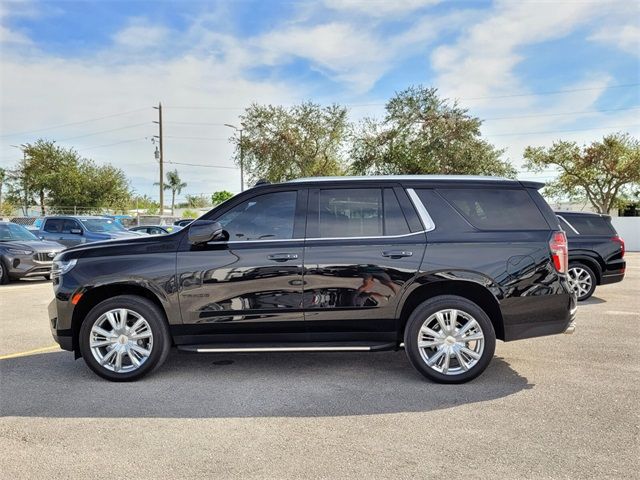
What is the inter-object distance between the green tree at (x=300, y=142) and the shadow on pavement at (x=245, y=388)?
87.9ft

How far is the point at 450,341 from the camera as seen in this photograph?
4.74 meters

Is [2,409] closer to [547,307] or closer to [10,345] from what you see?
[10,345]

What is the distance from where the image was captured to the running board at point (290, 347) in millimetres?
4746

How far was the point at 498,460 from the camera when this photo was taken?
3.29 meters

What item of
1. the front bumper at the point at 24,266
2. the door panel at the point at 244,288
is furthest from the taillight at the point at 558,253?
the front bumper at the point at 24,266

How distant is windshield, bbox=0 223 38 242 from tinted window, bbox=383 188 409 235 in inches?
461

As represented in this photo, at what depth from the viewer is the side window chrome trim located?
4879 mm

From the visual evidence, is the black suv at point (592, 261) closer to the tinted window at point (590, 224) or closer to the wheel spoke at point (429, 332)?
the tinted window at point (590, 224)

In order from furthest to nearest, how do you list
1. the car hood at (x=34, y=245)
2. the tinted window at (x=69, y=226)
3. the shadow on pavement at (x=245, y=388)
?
1. the tinted window at (x=69, y=226)
2. the car hood at (x=34, y=245)
3. the shadow on pavement at (x=245, y=388)

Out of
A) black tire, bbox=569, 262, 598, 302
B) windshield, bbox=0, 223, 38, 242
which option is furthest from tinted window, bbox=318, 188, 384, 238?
windshield, bbox=0, 223, 38, 242

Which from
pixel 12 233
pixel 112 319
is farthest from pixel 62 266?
pixel 12 233

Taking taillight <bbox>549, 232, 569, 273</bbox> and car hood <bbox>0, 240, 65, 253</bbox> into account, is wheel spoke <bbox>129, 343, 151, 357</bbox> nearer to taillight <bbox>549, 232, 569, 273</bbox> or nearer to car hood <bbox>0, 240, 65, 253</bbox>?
taillight <bbox>549, 232, 569, 273</bbox>

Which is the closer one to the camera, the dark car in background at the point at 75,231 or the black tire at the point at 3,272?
the black tire at the point at 3,272

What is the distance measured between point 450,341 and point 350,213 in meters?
1.47
